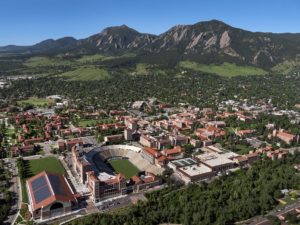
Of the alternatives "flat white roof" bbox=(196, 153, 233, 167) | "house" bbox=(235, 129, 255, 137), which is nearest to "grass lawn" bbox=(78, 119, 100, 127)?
"flat white roof" bbox=(196, 153, 233, 167)

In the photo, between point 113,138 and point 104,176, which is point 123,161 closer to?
point 113,138

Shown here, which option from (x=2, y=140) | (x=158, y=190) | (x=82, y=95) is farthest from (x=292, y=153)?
(x=82, y=95)

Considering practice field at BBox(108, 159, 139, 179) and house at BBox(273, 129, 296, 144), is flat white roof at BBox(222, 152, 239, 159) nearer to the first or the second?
house at BBox(273, 129, 296, 144)

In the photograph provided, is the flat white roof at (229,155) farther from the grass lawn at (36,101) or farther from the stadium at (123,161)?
the grass lawn at (36,101)

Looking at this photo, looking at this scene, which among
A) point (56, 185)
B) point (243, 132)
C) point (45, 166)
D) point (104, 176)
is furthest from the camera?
point (243, 132)

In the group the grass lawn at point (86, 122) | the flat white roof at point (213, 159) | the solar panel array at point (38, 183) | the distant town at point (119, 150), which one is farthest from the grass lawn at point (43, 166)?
the flat white roof at point (213, 159)

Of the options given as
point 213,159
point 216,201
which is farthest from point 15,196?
point 213,159

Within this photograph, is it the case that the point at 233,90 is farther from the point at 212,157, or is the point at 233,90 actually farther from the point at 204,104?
the point at 212,157

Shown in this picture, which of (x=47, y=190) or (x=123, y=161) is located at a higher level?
(x=47, y=190)
